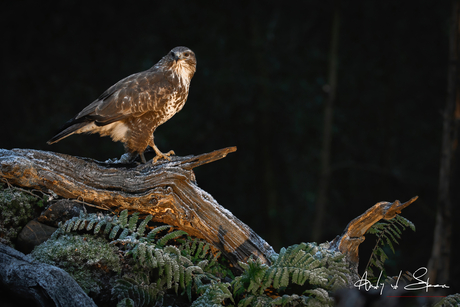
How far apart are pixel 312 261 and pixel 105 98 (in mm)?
2118

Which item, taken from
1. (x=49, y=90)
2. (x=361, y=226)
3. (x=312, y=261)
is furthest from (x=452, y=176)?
(x=49, y=90)

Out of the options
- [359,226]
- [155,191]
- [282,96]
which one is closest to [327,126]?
[282,96]

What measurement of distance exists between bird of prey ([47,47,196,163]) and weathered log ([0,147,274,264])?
0.80 ft

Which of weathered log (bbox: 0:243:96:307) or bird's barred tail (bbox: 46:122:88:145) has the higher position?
bird's barred tail (bbox: 46:122:88:145)

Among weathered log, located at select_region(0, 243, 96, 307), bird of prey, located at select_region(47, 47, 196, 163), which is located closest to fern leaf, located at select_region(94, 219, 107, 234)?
weathered log, located at select_region(0, 243, 96, 307)

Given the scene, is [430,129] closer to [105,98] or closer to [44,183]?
[105,98]

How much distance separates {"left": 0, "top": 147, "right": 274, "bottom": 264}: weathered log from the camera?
117 inches

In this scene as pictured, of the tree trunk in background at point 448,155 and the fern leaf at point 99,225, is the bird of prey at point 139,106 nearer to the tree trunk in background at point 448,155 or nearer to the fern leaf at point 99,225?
the fern leaf at point 99,225

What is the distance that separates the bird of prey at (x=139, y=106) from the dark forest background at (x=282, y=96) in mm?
2985

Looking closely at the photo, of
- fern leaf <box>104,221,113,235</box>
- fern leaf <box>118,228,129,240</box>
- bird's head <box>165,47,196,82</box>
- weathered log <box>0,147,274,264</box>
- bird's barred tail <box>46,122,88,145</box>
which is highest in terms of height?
bird's head <box>165,47,196,82</box>

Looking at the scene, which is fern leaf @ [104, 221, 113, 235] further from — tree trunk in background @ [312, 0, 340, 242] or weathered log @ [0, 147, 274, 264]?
tree trunk in background @ [312, 0, 340, 242]

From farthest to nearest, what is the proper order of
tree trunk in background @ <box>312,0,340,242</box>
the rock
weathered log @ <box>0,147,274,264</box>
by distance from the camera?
tree trunk in background @ <box>312,0,340,242</box>
weathered log @ <box>0,147,274,264</box>
the rock

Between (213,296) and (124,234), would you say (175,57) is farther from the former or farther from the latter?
(213,296)

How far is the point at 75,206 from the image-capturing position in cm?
300
